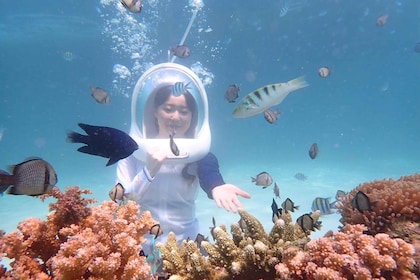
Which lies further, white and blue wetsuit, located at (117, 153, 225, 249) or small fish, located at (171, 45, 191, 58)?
small fish, located at (171, 45, 191, 58)

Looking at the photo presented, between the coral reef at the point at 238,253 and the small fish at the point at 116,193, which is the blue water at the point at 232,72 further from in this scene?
the coral reef at the point at 238,253

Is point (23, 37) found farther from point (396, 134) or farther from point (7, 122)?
point (396, 134)

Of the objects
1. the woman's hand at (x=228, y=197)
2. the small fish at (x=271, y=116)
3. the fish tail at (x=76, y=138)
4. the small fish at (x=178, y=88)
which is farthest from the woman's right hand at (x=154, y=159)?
the small fish at (x=271, y=116)

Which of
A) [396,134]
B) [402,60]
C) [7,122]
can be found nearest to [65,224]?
[402,60]

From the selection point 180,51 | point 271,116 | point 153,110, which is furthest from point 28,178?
point 180,51

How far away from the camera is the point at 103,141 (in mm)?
2047

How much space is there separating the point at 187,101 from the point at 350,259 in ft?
12.8

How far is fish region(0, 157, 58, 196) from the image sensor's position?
1814 millimetres

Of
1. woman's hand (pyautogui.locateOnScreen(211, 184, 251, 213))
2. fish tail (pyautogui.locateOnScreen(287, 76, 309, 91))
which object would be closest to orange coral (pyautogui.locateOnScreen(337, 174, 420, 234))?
woman's hand (pyautogui.locateOnScreen(211, 184, 251, 213))

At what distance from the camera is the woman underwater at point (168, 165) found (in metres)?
4.01

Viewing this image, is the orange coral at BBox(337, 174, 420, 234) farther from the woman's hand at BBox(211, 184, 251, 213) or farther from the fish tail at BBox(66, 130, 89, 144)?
the fish tail at BBox(66, 130, 89, 144)

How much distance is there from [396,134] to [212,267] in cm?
12636

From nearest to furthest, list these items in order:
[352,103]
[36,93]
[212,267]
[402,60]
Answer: [212,267] < [402,60] < [36,93] < [352,103]

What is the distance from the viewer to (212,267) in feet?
7.75
